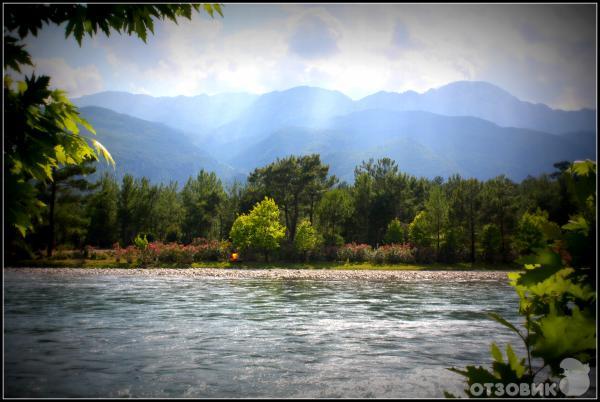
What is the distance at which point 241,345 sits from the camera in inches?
505

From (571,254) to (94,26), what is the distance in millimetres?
3230

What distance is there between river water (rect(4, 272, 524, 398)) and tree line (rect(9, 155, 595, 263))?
121 feet

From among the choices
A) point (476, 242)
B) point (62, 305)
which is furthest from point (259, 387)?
point (476, 242)

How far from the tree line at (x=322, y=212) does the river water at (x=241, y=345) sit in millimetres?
36850

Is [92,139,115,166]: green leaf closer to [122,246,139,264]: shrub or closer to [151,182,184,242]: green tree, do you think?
[122,246,139,264]: shrub

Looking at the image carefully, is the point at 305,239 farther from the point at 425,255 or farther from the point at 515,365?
the point at 515,365

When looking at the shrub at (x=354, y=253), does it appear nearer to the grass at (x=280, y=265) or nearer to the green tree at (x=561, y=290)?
the grass at (x=280, y=265)

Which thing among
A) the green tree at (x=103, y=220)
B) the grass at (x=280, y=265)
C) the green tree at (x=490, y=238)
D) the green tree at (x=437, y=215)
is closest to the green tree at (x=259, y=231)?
the grass at (x=280, y=265)

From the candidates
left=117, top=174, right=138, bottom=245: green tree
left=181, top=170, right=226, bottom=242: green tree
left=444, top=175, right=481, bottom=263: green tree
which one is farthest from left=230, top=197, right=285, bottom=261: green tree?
left=444, top=175, right=481, bottom=263: green tree

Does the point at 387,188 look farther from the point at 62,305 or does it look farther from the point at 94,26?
the point at 94,26

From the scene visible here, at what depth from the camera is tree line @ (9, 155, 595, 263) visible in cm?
5831

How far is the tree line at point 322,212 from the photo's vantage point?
58312 millimetres

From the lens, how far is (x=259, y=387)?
353 inches

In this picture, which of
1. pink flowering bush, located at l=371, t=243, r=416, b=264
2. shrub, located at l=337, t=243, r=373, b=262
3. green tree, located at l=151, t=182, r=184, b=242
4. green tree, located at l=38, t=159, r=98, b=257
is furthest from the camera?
green tree, located at l=151, t=182, r=184, b=242
